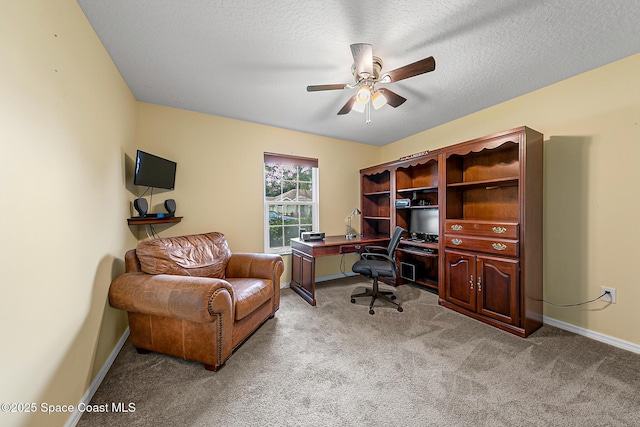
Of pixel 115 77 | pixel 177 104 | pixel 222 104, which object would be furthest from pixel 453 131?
pixel 115 77

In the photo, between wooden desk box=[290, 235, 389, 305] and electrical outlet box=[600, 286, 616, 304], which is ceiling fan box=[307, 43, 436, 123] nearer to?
wooden desk box=[290, 235, 389, 305]

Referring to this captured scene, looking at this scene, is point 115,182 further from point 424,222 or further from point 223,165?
point 424,222

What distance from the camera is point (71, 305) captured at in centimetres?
131

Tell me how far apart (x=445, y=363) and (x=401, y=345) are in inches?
13.9

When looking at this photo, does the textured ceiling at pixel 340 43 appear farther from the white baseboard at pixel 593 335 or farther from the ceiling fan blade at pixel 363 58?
the white baseboard at pixel 593 335

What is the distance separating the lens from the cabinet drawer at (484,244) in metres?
2.23

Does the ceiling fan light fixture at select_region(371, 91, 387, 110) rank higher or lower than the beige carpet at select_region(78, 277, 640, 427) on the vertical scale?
higher

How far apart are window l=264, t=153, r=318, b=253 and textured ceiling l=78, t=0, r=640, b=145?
108 cm

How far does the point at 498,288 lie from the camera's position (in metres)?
2.32

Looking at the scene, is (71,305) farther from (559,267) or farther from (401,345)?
(559,267)

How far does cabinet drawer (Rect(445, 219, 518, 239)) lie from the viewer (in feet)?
7.37

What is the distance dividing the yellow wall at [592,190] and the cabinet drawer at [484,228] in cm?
54

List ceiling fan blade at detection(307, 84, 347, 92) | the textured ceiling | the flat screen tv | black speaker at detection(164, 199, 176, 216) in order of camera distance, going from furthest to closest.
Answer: the flat screen tv, black speaker at detection(164, 199, 176, 216), ceiling fan blade at detection(307, 84, 347, 92), the textured ceiling

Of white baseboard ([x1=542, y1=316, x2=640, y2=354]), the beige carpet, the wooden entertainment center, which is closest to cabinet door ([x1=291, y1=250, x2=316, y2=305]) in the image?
the beige carpet
